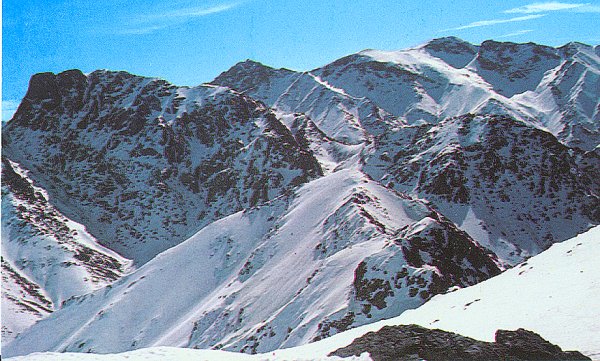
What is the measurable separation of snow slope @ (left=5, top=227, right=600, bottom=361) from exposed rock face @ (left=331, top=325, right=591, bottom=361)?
31.4 inches

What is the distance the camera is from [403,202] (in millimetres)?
90500

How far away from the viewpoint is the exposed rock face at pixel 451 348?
44.5 feet

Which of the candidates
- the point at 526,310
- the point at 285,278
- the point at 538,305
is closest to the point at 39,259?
the point at 285,278

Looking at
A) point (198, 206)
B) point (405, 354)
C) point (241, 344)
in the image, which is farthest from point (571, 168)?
point (405, 354)

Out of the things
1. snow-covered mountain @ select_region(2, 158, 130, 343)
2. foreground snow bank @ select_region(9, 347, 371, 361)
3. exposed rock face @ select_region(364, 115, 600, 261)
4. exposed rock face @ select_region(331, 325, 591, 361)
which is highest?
snow-covered mountain @ select_region(2, 158, 130, 343)

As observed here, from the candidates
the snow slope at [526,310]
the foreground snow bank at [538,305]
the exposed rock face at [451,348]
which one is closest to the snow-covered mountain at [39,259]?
the snow slope at [526,310]

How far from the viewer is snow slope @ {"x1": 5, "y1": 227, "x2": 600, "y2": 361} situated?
15805 mm

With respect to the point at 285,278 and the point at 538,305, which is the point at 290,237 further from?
the point at 538,305

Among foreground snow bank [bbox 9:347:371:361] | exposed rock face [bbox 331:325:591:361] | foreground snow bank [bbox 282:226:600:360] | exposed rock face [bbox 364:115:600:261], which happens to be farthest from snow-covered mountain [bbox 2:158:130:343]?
exposed rock face [bbox 331:325:591:361]

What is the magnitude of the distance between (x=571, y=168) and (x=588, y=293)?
4950 inches

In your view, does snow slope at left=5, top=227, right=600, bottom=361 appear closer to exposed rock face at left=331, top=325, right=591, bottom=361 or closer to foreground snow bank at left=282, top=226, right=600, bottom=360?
foreground snow bank at left=282, top=226, right=600, bottom=360

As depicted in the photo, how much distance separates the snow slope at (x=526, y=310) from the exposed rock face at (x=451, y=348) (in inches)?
31.4

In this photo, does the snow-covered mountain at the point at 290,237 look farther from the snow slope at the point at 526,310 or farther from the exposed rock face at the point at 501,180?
the snow slope at the point at 526,310

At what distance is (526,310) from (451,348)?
6.08m
